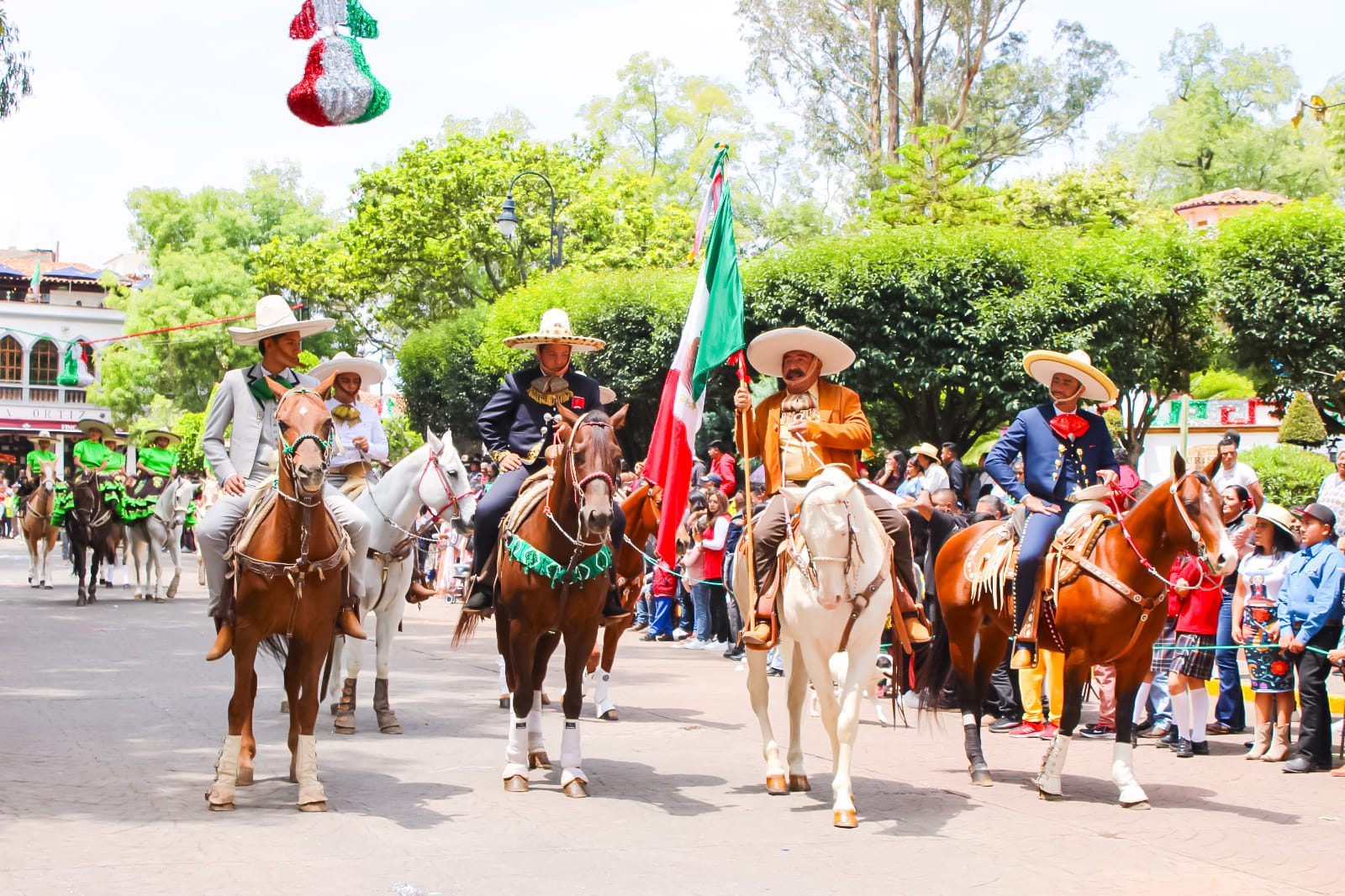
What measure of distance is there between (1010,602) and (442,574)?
2053 centimetres

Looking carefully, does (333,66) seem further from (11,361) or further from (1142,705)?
(11,361)

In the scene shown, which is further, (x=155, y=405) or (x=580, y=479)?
(x=155, y=405)

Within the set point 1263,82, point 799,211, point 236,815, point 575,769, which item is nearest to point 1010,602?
point 575,769

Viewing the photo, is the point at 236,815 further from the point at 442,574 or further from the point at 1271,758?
the point at 442,574

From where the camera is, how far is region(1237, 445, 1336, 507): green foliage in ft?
71.5

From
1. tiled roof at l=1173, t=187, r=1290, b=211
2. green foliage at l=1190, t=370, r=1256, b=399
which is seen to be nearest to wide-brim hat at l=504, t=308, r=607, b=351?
green foliage at l=1190, t=370, r=1256, b=399

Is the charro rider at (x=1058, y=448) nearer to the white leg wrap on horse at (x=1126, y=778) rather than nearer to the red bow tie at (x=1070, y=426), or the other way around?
the red bow tie at (x=1070, y=426)

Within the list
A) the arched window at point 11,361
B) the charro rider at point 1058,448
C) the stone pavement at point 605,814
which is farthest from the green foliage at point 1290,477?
the arched window at point 11,361

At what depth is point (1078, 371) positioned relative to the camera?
9.39 meters

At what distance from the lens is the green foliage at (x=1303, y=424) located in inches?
1057

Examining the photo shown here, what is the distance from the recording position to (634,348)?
33.7 metres

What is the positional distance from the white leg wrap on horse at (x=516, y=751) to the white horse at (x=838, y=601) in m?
1.57

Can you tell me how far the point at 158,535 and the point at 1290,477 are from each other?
750 inches

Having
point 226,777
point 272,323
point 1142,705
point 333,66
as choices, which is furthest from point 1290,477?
point 226,777
